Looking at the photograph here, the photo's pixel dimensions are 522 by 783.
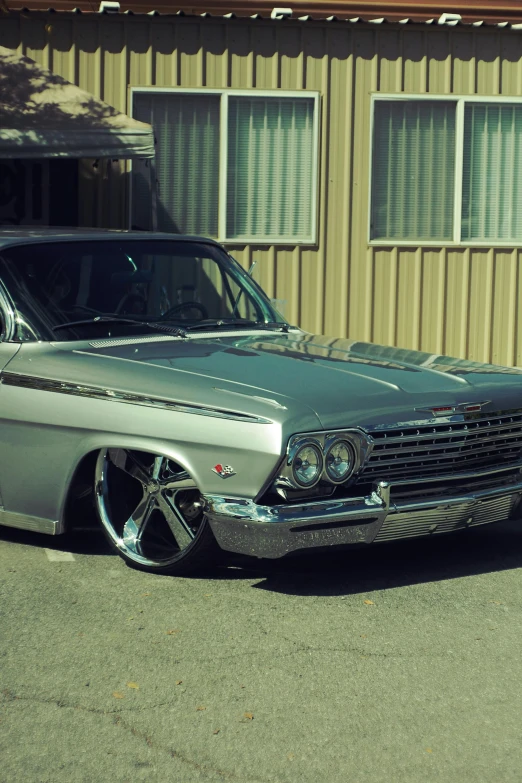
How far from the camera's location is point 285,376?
5.02 m

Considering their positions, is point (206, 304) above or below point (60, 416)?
above

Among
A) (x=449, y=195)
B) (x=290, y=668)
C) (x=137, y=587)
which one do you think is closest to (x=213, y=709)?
(x=290, y=668)

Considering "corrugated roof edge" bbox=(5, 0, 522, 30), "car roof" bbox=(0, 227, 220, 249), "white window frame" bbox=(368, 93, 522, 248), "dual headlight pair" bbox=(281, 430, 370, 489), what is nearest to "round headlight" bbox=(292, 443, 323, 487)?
"dual headlight pair" bbox=(281, 430, 370, 489)

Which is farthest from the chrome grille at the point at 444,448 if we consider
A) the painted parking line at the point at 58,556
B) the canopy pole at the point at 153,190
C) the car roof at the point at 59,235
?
the canopy pole at the point at 153,190

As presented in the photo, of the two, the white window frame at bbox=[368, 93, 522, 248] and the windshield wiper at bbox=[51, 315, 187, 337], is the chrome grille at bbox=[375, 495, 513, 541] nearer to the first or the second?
the windshield wiper at bbox=[51, 315, 187, 337]

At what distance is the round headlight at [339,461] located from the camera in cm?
469

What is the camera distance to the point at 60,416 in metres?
5.18

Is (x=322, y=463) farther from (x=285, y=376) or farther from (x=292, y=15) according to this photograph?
(x=292, y=15)

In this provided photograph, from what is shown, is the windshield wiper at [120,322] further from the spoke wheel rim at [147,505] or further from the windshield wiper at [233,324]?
the spoke wheel rim at [147,505]

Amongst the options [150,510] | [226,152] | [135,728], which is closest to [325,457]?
[150,510]

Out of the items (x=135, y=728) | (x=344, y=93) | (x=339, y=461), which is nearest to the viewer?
(x=135, y=728)

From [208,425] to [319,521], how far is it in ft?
1.89

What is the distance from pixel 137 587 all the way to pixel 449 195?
742 centimetres

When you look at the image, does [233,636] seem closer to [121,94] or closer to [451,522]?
[451,522]
